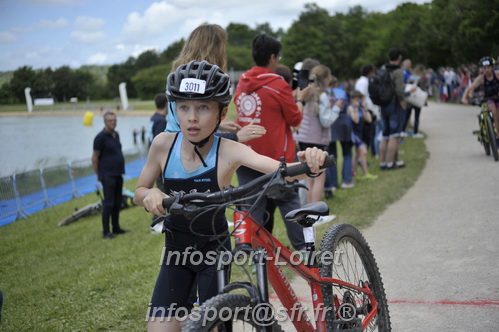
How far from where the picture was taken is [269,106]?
5906 mm

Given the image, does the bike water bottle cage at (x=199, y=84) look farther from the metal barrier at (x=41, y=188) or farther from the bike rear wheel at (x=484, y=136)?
the metal barrier at (x=41, y=188)

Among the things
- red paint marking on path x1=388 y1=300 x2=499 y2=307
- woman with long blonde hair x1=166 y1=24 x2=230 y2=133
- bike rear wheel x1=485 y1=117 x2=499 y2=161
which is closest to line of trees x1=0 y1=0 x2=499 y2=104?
bike rear wheel x1=485 y1=117 x2=499 y2=161

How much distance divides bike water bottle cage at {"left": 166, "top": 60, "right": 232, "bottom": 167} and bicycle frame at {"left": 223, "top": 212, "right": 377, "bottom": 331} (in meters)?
0.68

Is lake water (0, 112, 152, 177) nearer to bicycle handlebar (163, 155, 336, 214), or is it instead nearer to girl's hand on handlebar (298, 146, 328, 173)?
bicycle handlebar (163, 155, 336, 214)

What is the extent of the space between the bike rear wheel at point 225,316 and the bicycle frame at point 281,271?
0.12 meters

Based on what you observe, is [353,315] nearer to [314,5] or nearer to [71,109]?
[71,109]

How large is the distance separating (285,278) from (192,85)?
4.00 feet

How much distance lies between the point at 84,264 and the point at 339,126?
17.4 ft

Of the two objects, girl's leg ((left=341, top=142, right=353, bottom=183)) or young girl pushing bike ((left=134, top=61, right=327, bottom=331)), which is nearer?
young girl pushing bike ((left=134, top=61, right=327, bottom=331))

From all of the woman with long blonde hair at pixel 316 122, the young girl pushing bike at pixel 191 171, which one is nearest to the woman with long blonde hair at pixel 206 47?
the young girl pushing bike at pixel 191 171

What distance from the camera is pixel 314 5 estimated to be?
95.7 meters

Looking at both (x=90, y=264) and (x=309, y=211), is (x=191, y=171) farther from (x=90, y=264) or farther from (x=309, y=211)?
(x=90, y=264)

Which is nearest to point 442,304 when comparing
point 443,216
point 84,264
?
point 443,216

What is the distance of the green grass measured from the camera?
19.3 ft
